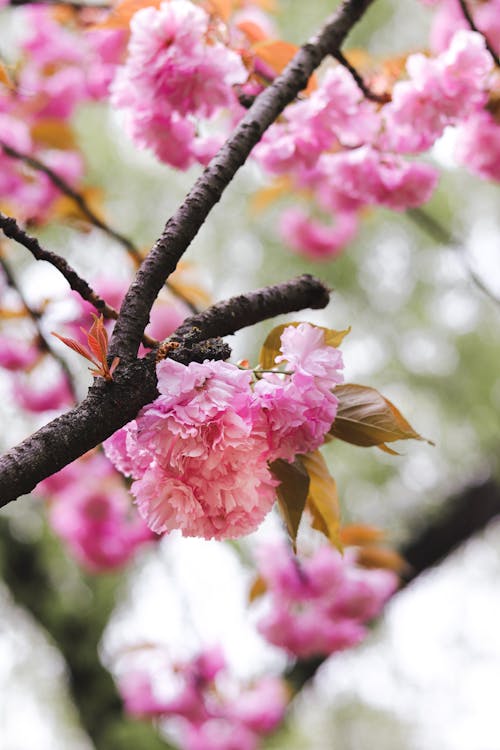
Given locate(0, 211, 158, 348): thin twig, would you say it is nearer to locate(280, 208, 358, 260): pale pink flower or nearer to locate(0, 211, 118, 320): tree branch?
locate(0, 211, 118, 320): tree branch

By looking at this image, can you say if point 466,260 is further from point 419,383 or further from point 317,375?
point 419,383

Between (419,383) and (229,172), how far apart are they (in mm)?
3281

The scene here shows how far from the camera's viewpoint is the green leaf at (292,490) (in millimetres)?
597

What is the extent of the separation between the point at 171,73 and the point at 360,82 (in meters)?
0.22

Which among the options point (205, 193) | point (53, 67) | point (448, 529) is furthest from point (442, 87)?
point (448, 529)

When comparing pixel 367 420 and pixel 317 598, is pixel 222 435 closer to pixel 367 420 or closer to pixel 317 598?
pixel 367 420

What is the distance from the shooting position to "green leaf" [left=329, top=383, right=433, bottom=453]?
2.00ft

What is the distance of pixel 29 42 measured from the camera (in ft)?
7.29

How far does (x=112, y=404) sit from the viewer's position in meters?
0.48

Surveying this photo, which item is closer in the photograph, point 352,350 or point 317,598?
point 317,598

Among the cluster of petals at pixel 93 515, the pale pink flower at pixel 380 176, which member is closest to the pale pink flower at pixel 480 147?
the pale pink flower at pixel 380 176

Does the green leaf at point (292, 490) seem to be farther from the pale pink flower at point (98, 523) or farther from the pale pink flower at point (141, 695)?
the pale pink flower at point (141, 695)

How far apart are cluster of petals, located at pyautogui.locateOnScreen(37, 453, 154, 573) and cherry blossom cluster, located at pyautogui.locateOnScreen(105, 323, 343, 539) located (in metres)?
1.78

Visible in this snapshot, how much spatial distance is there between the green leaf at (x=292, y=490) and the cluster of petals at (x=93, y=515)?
68.6 inches
